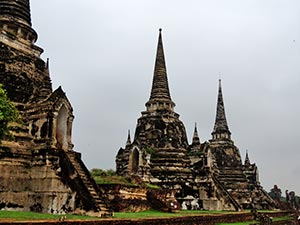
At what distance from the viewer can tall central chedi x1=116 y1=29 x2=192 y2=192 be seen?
30023mm

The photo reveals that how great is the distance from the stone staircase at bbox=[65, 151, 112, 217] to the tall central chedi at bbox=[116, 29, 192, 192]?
12.1 m

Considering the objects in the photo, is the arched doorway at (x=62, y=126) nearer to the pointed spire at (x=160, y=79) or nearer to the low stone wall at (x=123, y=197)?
the low stone wall at (x=123, y=197)

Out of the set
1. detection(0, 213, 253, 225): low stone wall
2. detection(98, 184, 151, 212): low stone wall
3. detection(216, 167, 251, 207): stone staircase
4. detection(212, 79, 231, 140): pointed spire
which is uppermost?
detection(212, 79, 231, 140): pointed spire

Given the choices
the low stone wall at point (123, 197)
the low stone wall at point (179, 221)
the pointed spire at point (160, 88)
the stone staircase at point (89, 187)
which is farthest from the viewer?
the pointed spire at point (160, 88)

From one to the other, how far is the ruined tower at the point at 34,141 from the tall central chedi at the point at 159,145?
11.6 metres

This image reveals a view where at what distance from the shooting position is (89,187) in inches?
648

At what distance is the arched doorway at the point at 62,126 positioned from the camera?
763 inches

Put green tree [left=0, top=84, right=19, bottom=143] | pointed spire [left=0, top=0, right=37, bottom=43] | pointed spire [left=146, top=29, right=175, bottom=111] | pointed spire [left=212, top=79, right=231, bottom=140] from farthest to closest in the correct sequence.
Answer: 1. pointed spire [left=212, top=79, right=231, bottom=140]
2. pointed spire [left=146, top=29, right=175, bottom=111]
3. pointed spire [left=0, top=0, right=37, bottom=43]
4. green tree [left=0, top=84, right=19, bottom=143]

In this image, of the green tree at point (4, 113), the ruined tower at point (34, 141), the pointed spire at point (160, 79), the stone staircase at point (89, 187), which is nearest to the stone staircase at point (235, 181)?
the pointed spire at point (160, 79)

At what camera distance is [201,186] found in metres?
30.7

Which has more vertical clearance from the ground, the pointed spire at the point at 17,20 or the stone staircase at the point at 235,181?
the pointed spire at the point at 17,20

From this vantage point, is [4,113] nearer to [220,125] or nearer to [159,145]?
[159,145]

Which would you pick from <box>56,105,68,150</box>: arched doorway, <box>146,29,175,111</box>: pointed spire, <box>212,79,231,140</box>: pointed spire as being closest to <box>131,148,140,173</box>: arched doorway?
<box>146,29,175,111</box>: pointed spire

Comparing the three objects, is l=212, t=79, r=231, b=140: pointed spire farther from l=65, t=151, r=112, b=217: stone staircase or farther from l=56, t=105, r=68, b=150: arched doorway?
l=65, t=151, r=112, b=217: stone staircase
